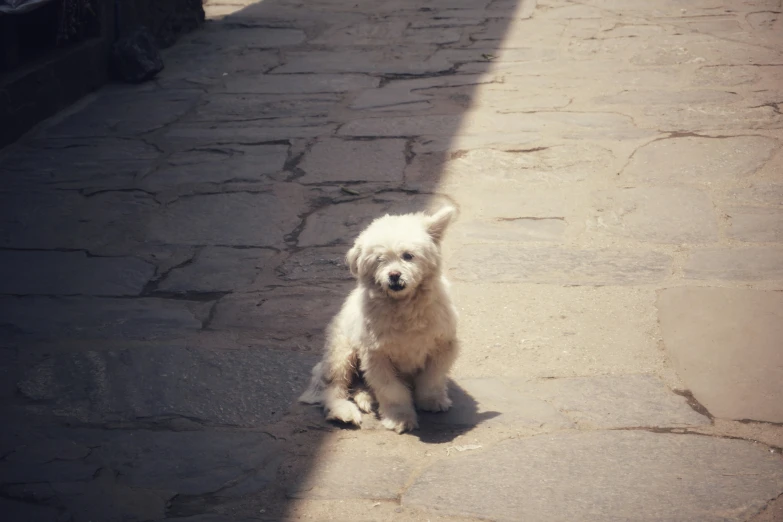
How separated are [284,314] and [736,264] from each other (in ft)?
7.44

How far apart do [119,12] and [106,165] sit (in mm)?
2415

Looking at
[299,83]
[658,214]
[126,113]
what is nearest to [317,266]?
[658,214]

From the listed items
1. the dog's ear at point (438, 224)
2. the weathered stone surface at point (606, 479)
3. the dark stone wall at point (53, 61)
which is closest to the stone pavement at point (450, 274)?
the weathered stone surface at point (606, 479)

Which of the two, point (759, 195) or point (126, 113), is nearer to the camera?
point (759, 195)

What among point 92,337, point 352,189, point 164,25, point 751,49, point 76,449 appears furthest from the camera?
point 164,25

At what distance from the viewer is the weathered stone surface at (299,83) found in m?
7.36

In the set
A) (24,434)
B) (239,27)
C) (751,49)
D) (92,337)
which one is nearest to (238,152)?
(92,337)

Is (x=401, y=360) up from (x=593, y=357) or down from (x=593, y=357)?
up

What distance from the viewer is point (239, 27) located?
371 inches

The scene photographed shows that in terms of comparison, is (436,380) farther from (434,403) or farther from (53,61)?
(53,61)

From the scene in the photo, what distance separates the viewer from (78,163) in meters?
6.10

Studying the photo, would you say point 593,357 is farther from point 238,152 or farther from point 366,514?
point 238,152

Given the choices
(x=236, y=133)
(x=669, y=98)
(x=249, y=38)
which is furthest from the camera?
(x=249, y=38)

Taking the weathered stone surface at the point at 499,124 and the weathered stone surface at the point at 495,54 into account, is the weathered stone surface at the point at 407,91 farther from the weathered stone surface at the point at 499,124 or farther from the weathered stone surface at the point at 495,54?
the weathered stone surface at the point at 495,54
